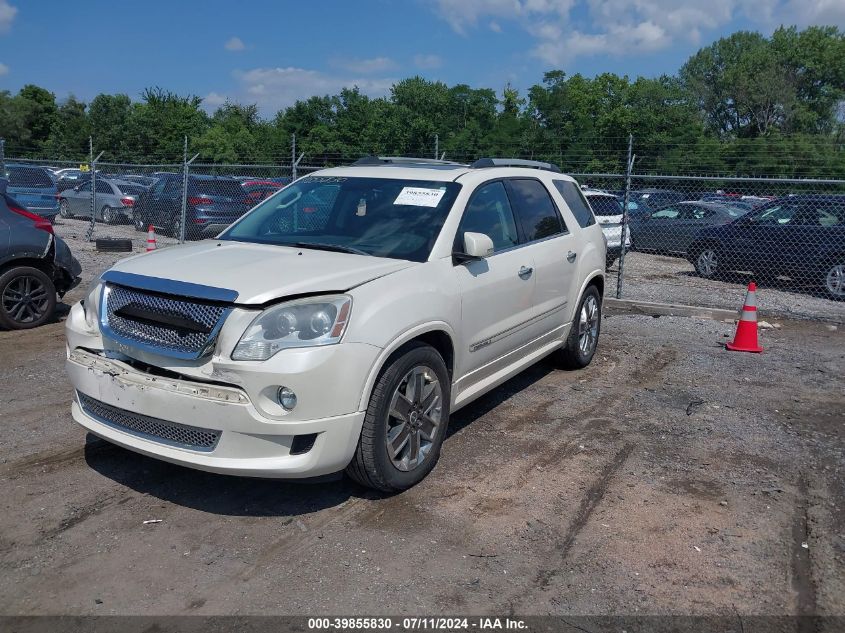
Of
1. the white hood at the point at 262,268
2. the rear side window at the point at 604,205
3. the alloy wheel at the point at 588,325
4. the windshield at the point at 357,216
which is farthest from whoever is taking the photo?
the rear side window at the point at 604,205

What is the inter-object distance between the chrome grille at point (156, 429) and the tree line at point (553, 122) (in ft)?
31.6

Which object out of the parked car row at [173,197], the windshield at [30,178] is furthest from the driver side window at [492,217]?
the windshield at [30,178]

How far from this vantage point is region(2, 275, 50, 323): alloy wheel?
8.05 metres

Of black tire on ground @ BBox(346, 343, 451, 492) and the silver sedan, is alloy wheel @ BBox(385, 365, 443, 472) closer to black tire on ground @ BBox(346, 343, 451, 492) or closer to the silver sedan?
black tire on ground @ BBox(346, 343, 451, 492)

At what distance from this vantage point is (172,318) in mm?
3998

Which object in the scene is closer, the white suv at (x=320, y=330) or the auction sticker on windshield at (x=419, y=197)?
the white suv at (x=320, y=330)

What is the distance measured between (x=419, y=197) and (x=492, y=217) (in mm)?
594

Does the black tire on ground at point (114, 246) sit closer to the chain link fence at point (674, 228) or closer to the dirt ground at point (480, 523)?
the chain link fence at point (674, 228)

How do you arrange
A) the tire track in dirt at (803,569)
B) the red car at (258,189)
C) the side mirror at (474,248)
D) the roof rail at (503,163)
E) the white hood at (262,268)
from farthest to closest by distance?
the red car at (258,189) → the roof rail at (503,163) → the side mirror at (474,248) → the white hood at (262,268) → the tire track in dirt at (803,569)

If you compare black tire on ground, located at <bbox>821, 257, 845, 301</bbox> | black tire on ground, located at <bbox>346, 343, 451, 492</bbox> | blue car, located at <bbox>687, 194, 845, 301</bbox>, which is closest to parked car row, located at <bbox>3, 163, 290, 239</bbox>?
blue car, located at <bbox>687, 194, 845, 301</bbox>

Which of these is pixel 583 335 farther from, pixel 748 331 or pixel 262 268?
pixel 262 268

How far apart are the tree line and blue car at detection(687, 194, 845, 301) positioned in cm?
557

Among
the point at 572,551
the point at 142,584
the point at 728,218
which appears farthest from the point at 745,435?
the point at 728,218

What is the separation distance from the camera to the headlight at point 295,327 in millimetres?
3826
